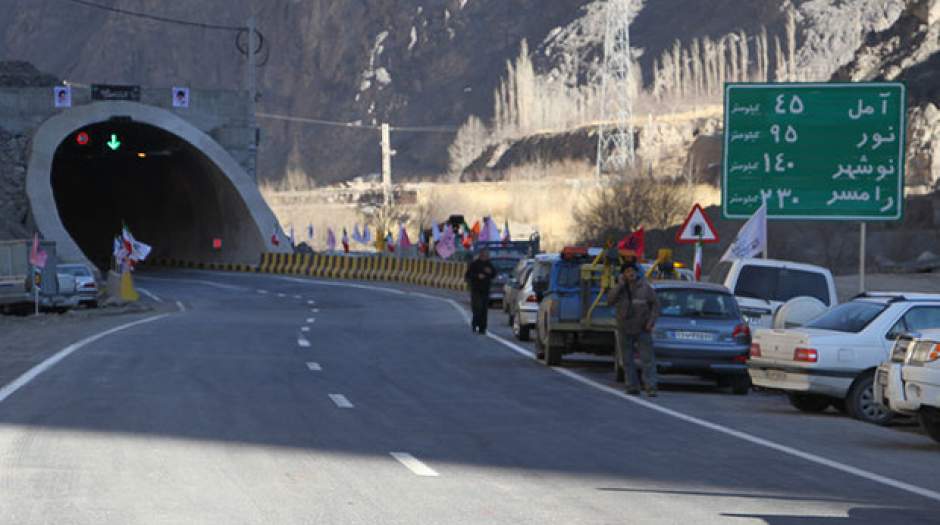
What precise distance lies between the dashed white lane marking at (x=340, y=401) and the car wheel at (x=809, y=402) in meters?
5.55

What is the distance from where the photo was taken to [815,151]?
3278cm

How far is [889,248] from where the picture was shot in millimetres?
66438

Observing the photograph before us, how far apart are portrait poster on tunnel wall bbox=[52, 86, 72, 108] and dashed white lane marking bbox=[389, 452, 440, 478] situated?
62.3m

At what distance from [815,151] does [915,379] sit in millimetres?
16681

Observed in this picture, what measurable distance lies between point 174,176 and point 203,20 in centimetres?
7823

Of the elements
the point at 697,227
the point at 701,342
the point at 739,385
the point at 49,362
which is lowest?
the point at 739,385

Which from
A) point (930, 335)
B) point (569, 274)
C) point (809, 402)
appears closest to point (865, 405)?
point (809, 402)

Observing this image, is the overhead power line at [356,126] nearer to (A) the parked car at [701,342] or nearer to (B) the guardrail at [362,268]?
(B) the guardrail at [362,268]

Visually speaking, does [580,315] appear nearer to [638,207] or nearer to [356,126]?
[638,207]

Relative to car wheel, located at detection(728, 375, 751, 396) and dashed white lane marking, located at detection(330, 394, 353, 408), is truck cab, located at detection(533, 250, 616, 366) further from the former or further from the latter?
dashed white lane marking, located at detection(330, 394, 353, 408)

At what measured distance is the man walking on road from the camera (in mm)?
22734

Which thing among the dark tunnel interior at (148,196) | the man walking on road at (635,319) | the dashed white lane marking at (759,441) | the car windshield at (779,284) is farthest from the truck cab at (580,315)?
the dark tunnel interior at (148,196)

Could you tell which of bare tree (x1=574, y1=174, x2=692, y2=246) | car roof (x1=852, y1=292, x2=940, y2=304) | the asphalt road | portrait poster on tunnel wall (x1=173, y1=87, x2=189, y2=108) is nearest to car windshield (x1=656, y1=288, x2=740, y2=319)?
the asphalt road

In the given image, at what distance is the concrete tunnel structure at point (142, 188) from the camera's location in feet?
232
